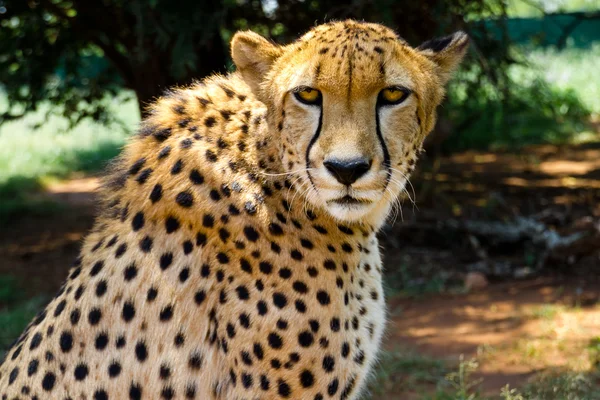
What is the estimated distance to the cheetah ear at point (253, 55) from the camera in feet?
9.12

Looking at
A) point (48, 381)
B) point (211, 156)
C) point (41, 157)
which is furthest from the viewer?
point (41, 157)

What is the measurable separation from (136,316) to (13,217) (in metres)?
6.82

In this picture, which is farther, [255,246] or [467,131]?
[467,131]

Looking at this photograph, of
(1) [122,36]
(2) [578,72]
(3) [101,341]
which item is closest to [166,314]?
(3) [101,341]

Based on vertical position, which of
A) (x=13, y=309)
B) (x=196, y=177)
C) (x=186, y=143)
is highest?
(x=186, y=143)

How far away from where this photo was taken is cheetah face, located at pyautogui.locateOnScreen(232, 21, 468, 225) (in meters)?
2.51

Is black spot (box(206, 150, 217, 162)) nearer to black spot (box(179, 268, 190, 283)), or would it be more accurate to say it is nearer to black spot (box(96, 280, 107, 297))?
black spot (box(179, 268, 190, 283))

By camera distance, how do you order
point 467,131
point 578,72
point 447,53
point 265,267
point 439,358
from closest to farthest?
1. point 265,267
2. point 447,53
3. point 439,358
4. point 467,131
5. point 578,72

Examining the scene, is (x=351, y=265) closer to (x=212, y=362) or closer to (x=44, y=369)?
(x=212, y=362)

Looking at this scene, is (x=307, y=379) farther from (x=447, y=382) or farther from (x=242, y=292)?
(x=447, y=382)

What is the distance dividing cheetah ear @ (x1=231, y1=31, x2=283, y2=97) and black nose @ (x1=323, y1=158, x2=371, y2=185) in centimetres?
50

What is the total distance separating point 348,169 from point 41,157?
11221 millimetres

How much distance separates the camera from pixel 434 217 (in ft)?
22.4

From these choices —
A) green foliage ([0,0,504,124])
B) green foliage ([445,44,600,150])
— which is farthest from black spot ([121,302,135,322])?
green foliage ([445,44,600,150])
